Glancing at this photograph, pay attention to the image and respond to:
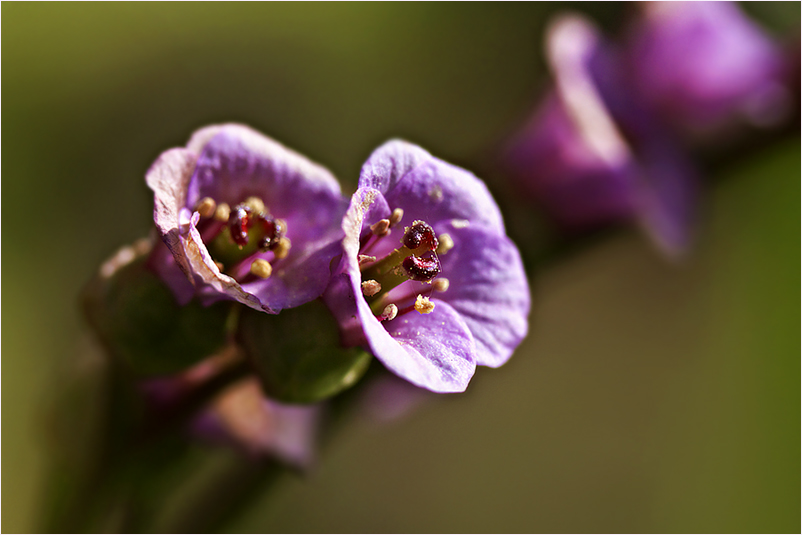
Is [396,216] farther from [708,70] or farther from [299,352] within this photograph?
[708,70]

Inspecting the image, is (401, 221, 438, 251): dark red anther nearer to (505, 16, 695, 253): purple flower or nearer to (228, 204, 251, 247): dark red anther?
(228, 204, 251, 247): dark red anther

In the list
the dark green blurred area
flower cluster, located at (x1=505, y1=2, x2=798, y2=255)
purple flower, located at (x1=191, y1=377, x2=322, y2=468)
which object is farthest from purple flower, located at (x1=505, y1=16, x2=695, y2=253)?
the dark green blurred area

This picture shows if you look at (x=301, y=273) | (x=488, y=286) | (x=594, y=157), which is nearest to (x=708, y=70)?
(x=594, y=157)

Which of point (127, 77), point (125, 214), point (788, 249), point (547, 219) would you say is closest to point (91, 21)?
point (127, 77)

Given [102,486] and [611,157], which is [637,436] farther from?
[102,486]

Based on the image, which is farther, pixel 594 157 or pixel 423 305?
pixel 594 157

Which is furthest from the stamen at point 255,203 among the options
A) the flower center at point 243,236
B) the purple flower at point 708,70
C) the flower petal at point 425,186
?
the purple flower at point 708,70

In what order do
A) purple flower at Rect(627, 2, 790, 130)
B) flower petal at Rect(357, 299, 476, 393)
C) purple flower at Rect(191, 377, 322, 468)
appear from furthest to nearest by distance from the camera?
purple flower at Rect(627, 2, 790, 130) < purple flower at Rect(191, 377, 322, 468) < flower petal at Rect(357, 299, 476, 393)
